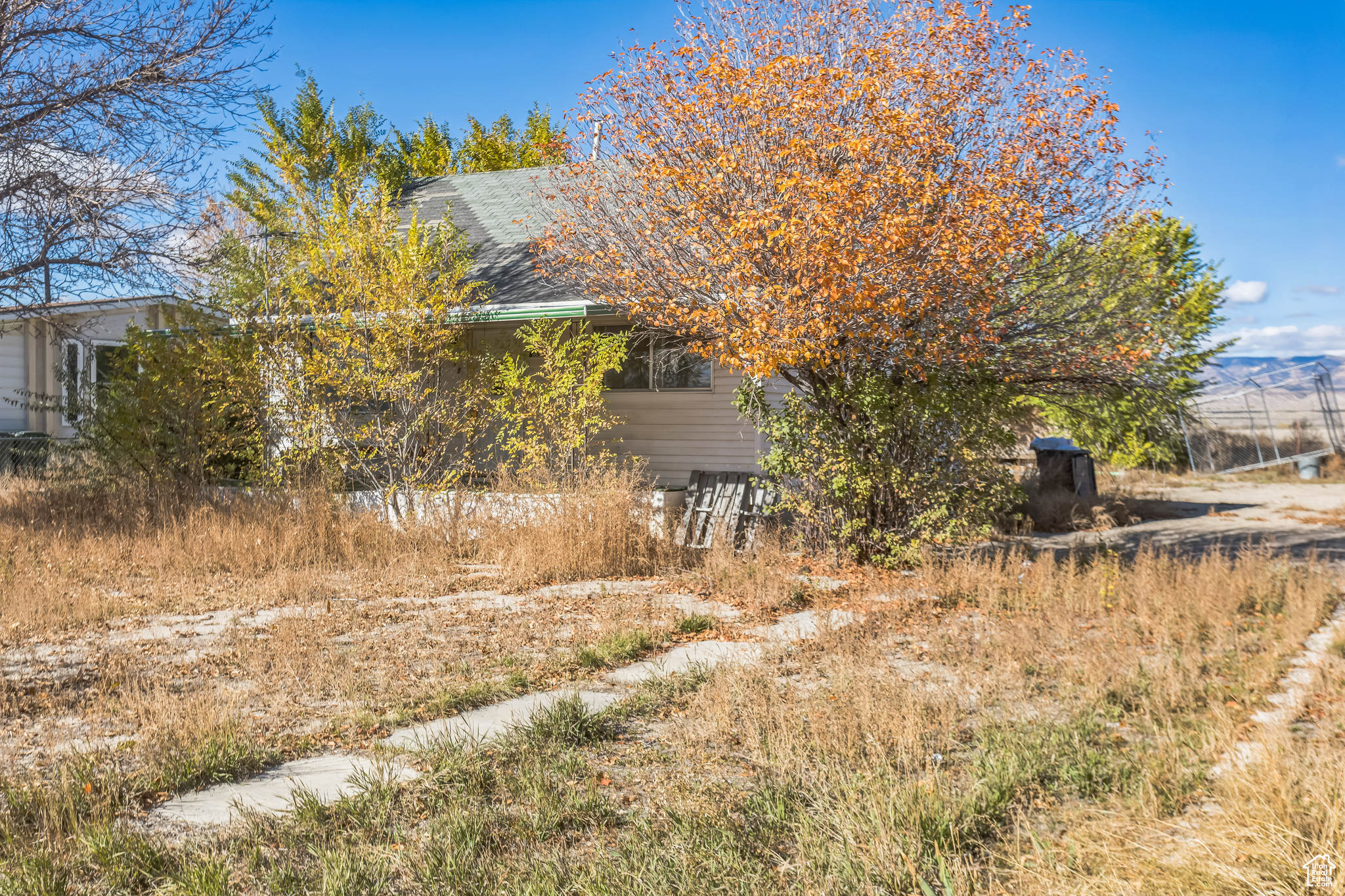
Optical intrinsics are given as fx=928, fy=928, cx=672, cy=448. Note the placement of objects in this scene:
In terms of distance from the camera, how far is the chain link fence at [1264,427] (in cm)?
2170

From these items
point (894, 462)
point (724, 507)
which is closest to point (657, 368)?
point (724, 507)

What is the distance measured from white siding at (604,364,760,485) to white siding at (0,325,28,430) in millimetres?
13453

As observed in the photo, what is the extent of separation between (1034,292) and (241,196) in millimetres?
21343

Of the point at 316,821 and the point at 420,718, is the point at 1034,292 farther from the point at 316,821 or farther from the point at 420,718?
the point at 316,821

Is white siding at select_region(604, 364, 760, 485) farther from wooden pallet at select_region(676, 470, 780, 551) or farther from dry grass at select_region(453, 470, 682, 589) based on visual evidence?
dry grass at select_region(453, 470, 682, 589)

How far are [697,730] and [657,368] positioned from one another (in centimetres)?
885

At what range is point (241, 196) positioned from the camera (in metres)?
24.1

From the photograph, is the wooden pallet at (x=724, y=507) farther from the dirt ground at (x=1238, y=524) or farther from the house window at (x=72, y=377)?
the house window at (x=72, y=377)

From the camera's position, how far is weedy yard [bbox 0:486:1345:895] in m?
3.26

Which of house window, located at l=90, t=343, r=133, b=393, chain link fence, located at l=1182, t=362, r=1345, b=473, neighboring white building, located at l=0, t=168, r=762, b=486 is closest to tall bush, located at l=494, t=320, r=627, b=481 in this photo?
neighboring white building, located at l=0, t=168, r=762, b=486

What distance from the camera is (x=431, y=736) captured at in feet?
15.0

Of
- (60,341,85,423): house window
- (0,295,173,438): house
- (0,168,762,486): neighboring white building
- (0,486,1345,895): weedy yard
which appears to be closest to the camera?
(0,486,1345,895): weedy yard

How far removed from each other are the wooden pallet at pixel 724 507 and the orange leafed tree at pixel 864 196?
183 cm

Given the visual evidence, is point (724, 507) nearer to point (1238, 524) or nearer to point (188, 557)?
point (188, 557)
